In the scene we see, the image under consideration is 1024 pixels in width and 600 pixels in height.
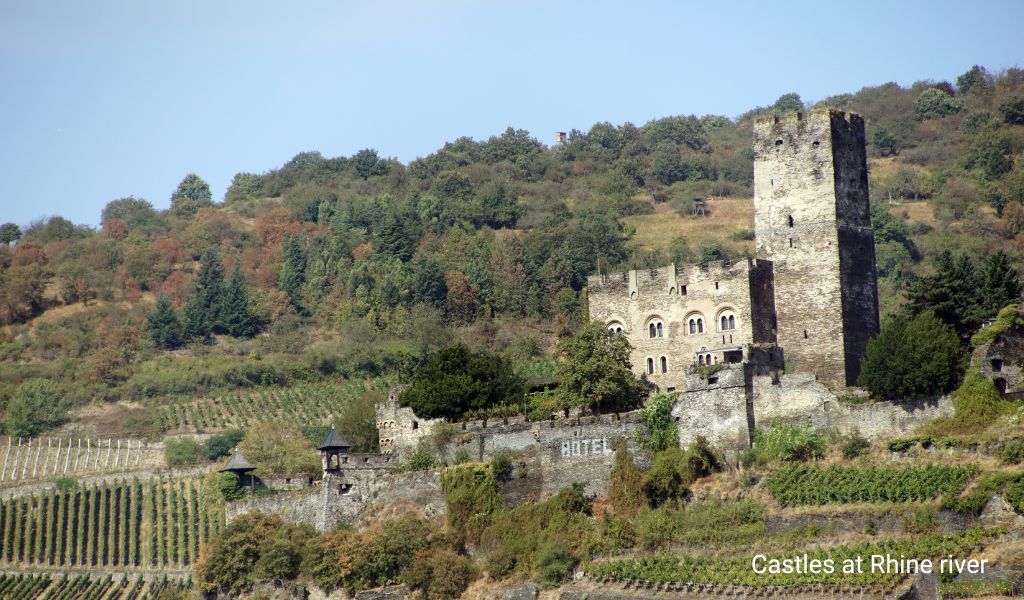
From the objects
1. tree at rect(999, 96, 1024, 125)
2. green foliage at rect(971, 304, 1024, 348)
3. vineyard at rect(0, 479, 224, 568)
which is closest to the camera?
green foliage at rect(971, 304, 1024, 348)

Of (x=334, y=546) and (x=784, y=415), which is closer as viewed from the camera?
(x=784, y=415)

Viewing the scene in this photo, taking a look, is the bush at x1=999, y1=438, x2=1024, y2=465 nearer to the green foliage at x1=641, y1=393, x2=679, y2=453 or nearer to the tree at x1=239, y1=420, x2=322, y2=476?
the green foliage at x1=641, y1=393, x2=679, y2=453

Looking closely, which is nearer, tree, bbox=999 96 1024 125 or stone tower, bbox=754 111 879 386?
stone tower, bbox=754 111 879 386

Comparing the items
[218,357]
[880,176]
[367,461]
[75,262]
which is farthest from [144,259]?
[367,461]

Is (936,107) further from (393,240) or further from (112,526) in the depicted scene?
(112,526)

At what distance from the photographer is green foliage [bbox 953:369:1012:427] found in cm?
4081

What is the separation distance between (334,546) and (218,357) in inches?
1532

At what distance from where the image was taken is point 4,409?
80562 millimetres

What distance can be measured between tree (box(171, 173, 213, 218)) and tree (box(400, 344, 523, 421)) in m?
73.3

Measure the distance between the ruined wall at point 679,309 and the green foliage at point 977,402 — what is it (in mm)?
8199

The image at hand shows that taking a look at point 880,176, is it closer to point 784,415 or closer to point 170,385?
point 170,385

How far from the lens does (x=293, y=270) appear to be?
94.4 m

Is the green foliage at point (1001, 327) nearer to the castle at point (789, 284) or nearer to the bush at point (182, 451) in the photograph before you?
the castle at point (789, 284)

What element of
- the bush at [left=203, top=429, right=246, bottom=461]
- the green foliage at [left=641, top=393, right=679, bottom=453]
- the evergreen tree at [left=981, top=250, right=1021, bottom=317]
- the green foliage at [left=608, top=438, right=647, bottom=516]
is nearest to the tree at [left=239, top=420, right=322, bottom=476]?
the bush at [left=203, top=429, right=246, bottom=461]
